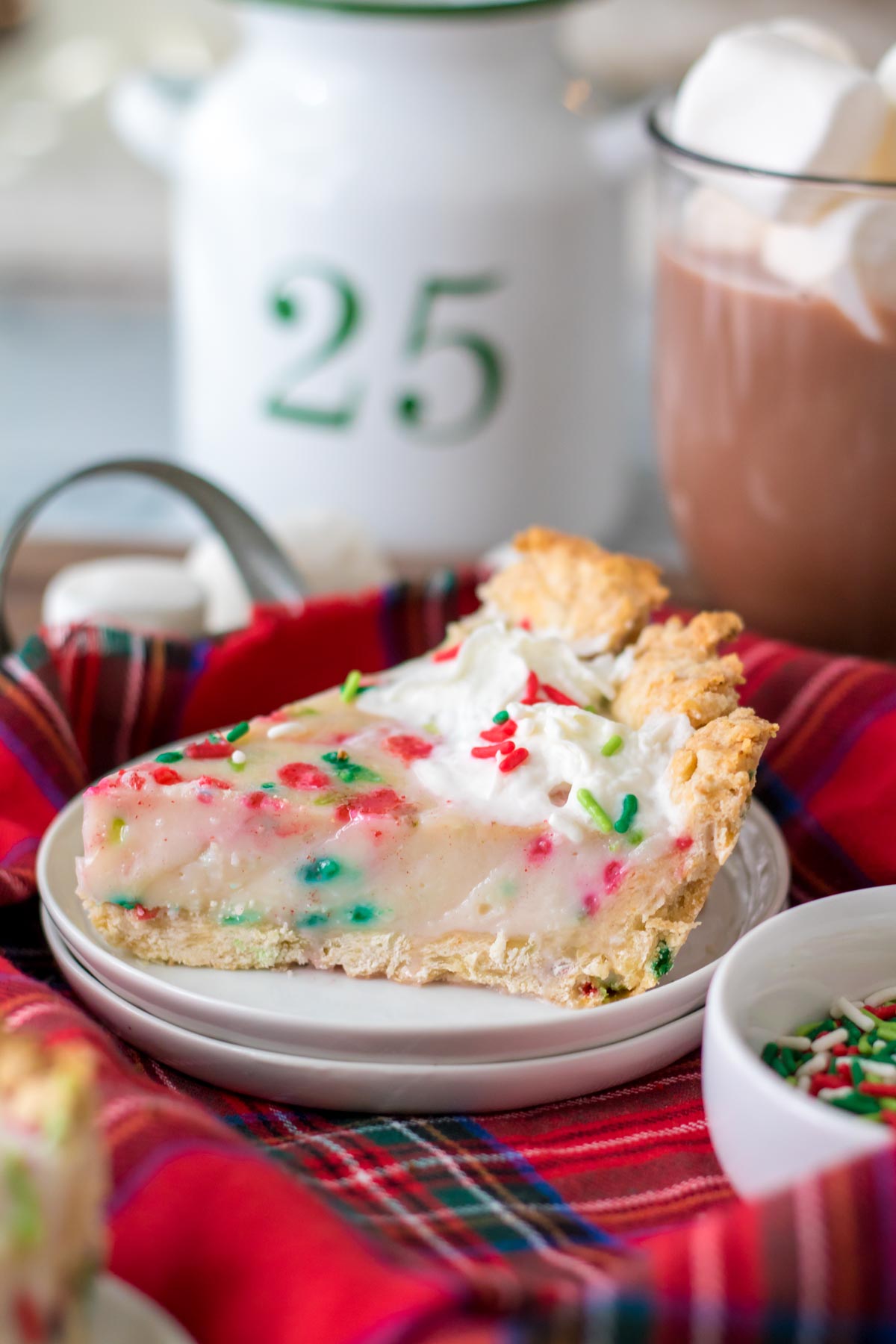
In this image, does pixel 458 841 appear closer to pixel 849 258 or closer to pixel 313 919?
pixel 313 919

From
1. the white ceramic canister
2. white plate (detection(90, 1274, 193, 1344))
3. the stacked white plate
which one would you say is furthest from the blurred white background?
white plate (detection(90, 1274, 193, 1344))

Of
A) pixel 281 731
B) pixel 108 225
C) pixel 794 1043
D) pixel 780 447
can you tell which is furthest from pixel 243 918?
pixel 108 225

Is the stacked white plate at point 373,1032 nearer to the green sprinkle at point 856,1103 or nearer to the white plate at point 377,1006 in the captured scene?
the white plate at point 377,1006

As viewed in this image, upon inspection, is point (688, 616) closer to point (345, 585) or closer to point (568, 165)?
point (345, 585)

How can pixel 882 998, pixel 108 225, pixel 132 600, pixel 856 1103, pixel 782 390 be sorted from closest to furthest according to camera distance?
pixel 856 1103 < pixel 882 998 < pixel 782 390 < pixel 132 600 < pixel 108 225

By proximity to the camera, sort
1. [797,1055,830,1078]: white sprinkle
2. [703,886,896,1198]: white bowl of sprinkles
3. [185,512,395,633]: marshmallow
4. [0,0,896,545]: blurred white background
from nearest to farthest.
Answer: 1. [703,886,896,1198]: white bowl of sprinkles
2. [797,1055,830,1078]: white sprinkle
3. [185,512,395,633]: marshmallow
4. [0,0,896,545]: blurred white background

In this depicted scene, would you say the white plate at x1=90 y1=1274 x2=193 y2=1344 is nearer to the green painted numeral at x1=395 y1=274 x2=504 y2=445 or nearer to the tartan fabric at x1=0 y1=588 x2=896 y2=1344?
the tartan fabric at x1=0 y1=588 x2=896 y2=1344

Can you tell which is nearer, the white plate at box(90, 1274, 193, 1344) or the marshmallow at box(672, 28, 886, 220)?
the white plate at box(90, 1274, 193, 1344)

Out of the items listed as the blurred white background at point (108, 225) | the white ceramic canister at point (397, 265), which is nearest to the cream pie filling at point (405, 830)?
the white ceramic canister at point (397, 265)
